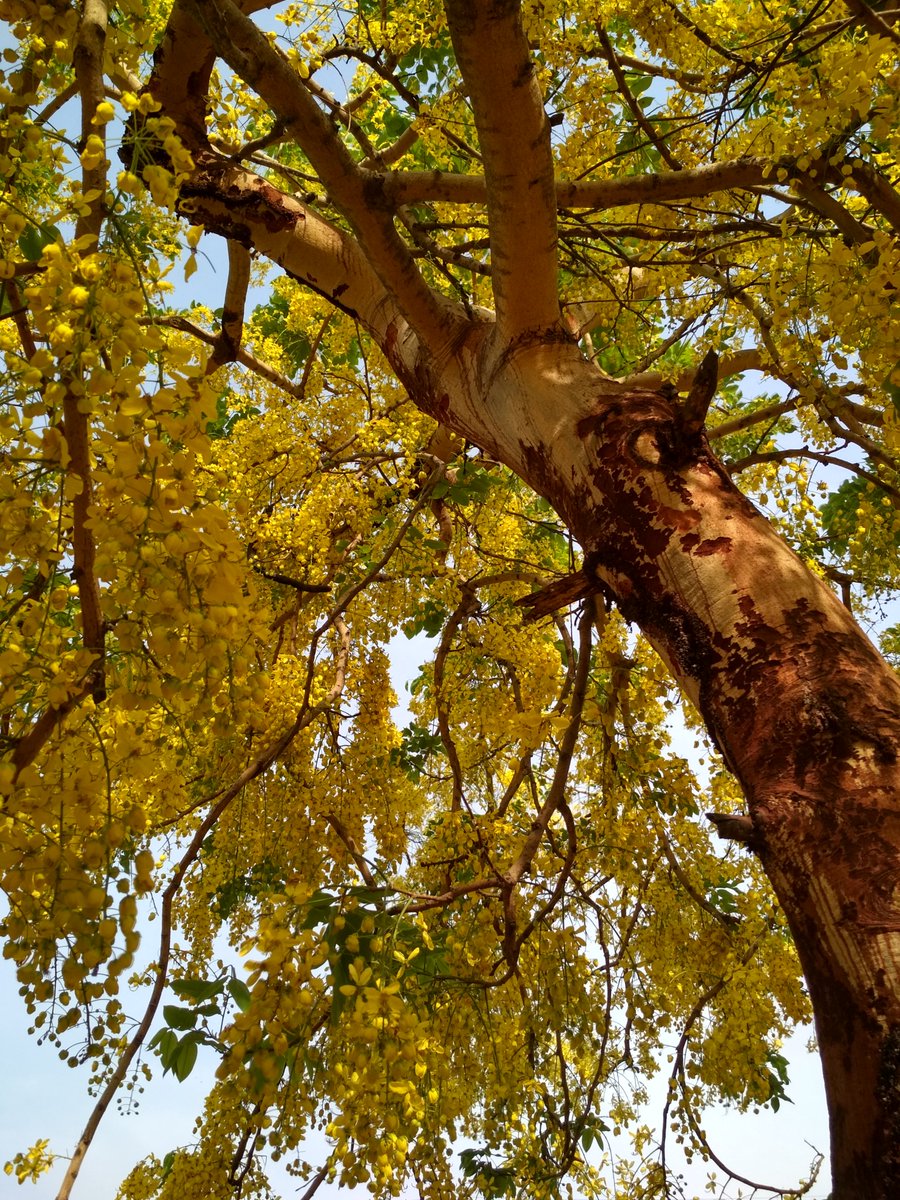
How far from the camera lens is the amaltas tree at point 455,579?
1069 millimetres

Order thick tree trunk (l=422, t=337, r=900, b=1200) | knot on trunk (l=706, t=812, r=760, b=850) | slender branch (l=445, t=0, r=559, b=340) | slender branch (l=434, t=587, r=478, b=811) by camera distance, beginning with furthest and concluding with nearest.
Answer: slender branch (l=434, t=587, r=478, b=811) → slender branch (l=445, t=0, r=559, b=340) → knot on trunk (l=706, t=812, r=760, b=850) → thick tree trunk (l=422, t=337, r=900, b=1200)

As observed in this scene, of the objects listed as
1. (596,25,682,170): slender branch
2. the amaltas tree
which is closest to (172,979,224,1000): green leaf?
the amaltas tree

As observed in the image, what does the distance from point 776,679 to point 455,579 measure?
2.62m

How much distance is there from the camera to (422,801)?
5234 millimetres

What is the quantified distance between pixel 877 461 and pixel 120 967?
95.0 inches

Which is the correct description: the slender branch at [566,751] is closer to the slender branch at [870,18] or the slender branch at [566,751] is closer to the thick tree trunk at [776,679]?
the thick tree trunk at [776,679]

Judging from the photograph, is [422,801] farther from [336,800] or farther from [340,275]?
[340,275]

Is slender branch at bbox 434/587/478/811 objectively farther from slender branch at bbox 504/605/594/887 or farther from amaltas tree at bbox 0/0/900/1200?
slender branch at bbox 504/605/594/887

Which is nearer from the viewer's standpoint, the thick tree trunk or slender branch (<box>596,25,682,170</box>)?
the thick tree trunk

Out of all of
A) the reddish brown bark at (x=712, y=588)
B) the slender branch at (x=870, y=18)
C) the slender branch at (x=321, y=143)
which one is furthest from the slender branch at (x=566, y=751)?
the slender branch at (x=870, y=18)

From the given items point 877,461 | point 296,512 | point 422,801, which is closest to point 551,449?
point 877,461

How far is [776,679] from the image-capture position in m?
1.09

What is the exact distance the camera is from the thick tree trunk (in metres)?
0.83

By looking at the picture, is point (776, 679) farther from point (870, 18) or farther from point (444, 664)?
point (444, 664)
